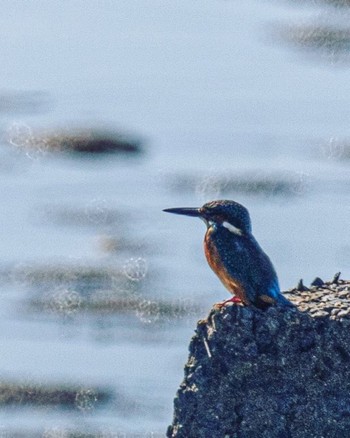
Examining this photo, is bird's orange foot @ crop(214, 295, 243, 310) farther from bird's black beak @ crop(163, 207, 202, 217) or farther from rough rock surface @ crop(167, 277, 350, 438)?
bird's black beak @ crop(163, 207, 202, 217)

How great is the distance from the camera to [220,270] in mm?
7438

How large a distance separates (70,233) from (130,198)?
3.36ft

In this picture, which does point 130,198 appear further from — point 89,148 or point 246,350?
point 246,350

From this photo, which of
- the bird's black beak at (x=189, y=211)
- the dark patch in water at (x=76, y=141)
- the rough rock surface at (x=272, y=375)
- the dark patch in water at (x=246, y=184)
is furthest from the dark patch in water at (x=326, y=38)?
the rough rock surface at (x=272, y=375)

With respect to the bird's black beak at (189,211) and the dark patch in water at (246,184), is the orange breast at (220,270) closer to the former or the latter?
the bird's black beak at (189,211)

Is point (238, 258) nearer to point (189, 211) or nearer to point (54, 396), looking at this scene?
point (189, 211)

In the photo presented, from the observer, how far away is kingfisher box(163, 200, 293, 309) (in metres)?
6.83

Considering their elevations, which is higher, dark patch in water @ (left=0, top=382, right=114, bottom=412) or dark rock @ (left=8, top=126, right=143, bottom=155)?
dark rock @ (left=8, top=126, right=143, bottom=155)

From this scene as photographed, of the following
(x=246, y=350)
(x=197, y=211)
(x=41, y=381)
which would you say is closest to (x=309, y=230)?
(x=41, y=381)

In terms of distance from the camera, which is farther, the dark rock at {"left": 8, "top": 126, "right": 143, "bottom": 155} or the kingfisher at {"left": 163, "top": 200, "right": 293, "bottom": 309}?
the dark rock at {"left": 8, "top": 126, "right": 143, "bottom": 155}

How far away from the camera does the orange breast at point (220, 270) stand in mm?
7066

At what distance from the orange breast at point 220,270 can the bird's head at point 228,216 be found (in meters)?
0.09

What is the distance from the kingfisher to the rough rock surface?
14 cm

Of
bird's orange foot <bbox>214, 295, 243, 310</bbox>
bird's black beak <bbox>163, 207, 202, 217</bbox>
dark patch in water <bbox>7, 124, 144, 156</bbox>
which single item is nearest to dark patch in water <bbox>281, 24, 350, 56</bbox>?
dark patch in water <bbox>7, 124, 144, 156</bbox>
